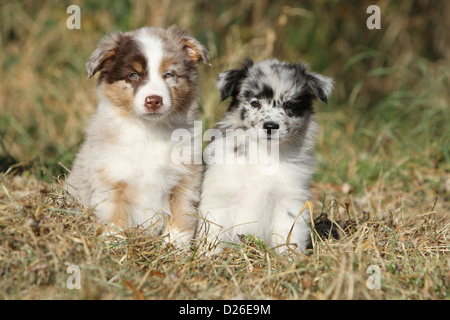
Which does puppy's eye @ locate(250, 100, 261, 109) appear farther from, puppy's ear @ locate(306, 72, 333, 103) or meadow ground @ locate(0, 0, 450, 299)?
meadow ground @ locate(0, 0, 450, 299)

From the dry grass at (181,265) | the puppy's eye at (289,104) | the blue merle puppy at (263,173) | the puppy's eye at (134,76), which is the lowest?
the dry grass at (181,265)

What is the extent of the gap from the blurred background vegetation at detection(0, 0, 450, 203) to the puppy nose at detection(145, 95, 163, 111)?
180cm

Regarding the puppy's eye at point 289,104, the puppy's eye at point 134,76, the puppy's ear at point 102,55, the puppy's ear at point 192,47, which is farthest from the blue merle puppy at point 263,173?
the puppy's ear at point 102,55

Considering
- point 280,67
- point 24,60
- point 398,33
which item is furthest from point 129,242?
point 398,33

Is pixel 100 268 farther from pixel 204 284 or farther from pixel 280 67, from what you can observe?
pixel 280 67

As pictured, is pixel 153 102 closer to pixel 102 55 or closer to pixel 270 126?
pixel 102 55

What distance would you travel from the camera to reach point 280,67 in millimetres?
3730

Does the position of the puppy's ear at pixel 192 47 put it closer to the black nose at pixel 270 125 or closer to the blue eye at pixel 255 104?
the blue eye at pixel 255 104

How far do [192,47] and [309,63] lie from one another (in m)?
4.05

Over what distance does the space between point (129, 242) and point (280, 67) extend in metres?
1.63

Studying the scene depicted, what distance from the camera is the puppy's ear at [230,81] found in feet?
12.3

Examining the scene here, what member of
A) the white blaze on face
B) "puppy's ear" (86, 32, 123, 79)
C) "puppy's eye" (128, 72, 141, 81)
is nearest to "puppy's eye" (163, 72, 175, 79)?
the white blaze on face

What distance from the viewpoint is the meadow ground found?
9.56 ft

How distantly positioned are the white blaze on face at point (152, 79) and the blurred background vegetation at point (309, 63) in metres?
1.76
